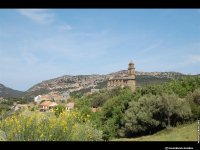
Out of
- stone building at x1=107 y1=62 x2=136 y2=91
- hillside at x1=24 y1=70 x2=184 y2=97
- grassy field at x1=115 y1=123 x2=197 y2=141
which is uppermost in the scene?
stone building at x1=107 y1=62 x2=136 y2=91

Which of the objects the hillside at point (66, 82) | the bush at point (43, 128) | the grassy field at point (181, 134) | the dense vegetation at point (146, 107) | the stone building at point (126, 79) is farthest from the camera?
the dense vegetation at point (146, 107)

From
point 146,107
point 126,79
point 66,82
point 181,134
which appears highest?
point 126,79

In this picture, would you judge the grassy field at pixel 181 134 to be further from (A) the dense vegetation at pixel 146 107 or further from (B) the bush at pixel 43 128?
(A) the dense vegetation at pixel 146 107

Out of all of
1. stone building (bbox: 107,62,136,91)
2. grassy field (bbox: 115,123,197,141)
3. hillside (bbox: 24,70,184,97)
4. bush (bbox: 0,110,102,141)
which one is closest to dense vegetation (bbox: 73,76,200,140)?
stone building (bbox: 107,62,136,91)

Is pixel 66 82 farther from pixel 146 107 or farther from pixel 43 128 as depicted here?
pixel 146 107

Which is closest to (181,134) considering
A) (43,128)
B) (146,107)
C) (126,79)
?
(43,128)

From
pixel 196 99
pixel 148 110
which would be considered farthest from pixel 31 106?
pixel 196 99

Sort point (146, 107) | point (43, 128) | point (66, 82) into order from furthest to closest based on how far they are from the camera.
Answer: point (146, 107)
point (66, 82)
point (43, 128)

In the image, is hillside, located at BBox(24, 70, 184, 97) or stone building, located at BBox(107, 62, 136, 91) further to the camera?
stone building, located at BBox(107, 62, 136, 91)

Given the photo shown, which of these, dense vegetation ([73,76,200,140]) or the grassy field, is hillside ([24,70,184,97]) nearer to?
the grassy field

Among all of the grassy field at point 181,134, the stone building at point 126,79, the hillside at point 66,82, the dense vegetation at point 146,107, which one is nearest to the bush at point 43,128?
the hillside at point 66,82

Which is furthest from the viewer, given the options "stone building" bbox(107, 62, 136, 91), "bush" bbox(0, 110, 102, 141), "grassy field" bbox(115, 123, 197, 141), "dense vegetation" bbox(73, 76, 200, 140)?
"dense vegetation" bbox(73, 76, 200, 140)
